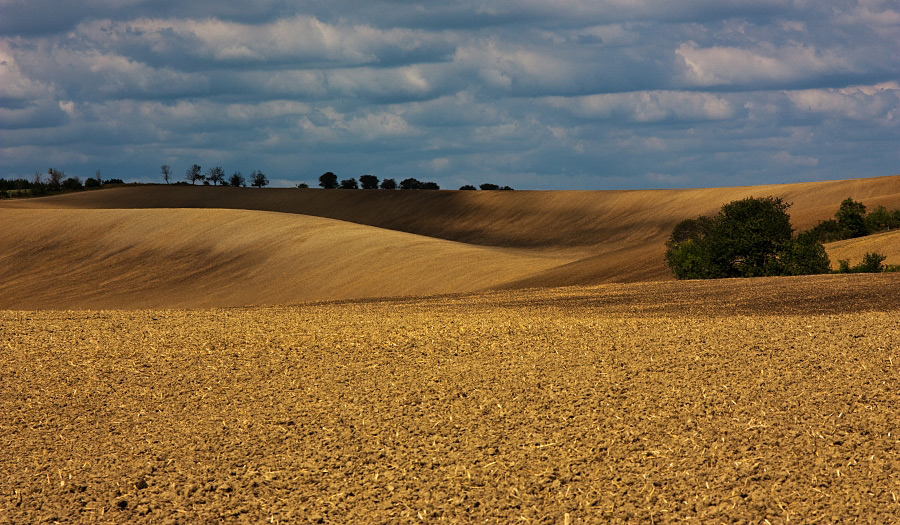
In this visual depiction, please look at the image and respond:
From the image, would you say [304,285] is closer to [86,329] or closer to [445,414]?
[86,329]

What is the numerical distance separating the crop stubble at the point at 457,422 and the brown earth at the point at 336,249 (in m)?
25.4

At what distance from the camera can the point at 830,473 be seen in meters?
8.57

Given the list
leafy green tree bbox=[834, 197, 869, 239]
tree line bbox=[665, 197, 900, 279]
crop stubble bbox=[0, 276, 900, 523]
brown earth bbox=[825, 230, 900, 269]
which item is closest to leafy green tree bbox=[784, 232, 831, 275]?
tree line bbox=[665, 197, 900, 279]

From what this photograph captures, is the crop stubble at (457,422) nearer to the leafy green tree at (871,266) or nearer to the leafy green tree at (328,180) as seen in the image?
the leafy green tree at (871,266)

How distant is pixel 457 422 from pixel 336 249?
45679 mm

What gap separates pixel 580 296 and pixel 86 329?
1247 centimetres

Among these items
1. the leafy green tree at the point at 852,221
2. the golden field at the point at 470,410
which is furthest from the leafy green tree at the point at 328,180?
the golden field at the point at 470,410

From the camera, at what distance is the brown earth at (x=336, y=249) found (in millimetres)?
46188

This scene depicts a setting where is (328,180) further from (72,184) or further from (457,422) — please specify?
(457,422)

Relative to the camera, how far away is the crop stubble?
844 cm

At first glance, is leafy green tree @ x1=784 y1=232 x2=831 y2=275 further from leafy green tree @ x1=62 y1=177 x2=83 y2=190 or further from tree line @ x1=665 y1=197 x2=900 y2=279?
leafy green tree @ x1=62 y1=177 x2=83 y2=190

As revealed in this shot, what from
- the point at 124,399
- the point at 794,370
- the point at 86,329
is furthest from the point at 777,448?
the point at 86,329

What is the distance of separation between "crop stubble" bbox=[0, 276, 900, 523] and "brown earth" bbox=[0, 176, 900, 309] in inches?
1000

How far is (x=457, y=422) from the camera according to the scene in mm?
10289
